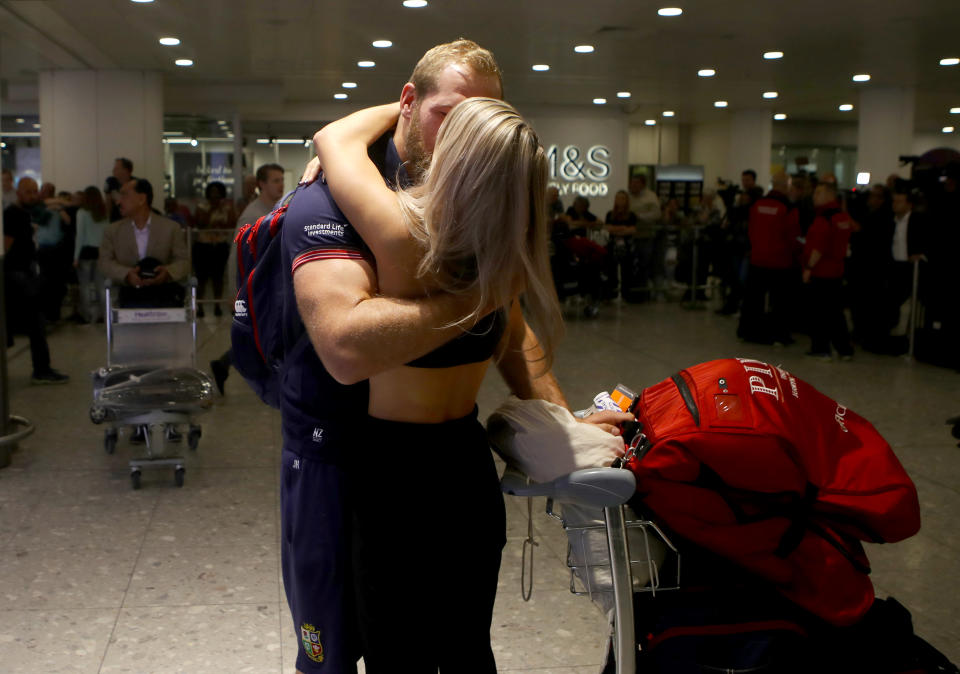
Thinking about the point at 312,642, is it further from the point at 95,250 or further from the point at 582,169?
the point at 582,169

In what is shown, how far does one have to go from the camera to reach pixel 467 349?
5.60ft

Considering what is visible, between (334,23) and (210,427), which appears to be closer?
(210,427)

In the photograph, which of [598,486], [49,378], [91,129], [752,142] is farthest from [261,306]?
[752,142]

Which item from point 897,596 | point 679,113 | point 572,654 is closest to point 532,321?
point 572,654

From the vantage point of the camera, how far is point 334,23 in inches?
423

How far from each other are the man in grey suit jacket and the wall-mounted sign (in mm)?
14348

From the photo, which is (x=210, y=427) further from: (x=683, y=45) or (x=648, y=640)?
(x=683, y=45)

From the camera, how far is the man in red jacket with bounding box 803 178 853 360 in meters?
8.88

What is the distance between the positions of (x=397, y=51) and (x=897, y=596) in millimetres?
10690

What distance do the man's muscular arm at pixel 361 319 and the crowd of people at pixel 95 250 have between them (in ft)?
16.0

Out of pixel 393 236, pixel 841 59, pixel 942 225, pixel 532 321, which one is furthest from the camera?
pixel 841 59

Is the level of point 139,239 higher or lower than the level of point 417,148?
lower

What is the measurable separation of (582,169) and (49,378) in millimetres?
14428

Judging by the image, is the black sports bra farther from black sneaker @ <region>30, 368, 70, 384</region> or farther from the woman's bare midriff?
black sneaker @ <region>30, 368, 70, 384</region>
